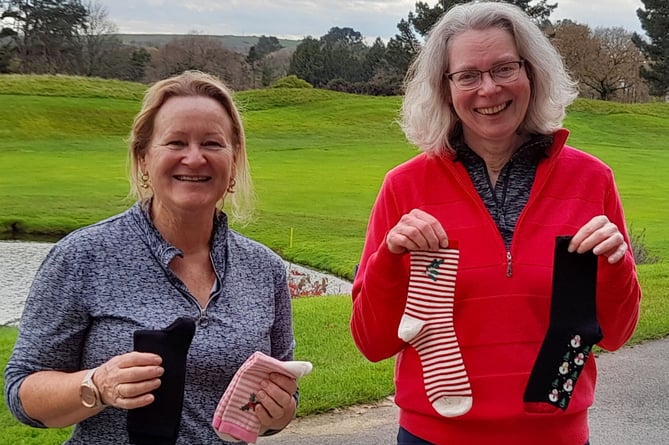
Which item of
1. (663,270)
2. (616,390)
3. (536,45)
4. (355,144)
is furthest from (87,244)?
(355,144)

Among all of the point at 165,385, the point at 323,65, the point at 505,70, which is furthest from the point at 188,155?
the point at 323,65

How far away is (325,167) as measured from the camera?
25.3 m

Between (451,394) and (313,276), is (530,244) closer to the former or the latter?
(451,394)

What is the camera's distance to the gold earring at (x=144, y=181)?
7.58 ft

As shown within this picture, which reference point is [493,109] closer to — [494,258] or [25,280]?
[494,258]

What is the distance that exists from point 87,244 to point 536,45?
4.86 feet

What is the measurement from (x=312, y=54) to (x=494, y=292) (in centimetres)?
5797

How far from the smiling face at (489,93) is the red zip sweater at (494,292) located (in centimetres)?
13

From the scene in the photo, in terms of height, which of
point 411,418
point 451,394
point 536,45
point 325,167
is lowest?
point 325,167

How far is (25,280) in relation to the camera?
36.1ft

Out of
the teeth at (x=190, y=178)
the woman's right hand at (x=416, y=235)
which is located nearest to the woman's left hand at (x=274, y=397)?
the woman's right hand at (x=416, y=235)

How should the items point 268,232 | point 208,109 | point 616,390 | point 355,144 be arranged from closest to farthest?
1. point 208,109
2. point 616,390
3. point 268,232
4. point 355,144

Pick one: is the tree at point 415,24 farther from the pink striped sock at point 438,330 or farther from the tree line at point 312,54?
the pink striped sock at point 438,330

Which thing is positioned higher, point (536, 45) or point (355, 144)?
point (536, 45)
